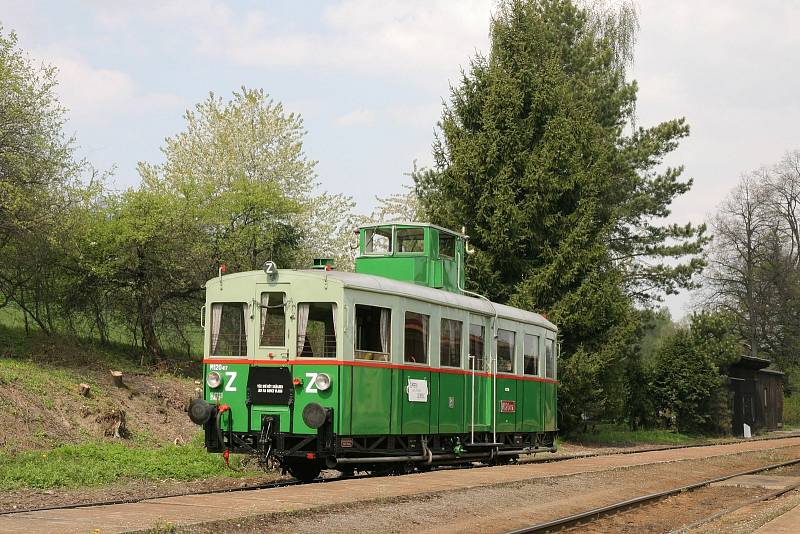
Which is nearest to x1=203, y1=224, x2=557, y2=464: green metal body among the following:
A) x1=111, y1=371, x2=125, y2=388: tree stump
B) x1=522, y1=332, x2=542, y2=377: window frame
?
x1=522, y1=332, x2=542, y2=377: window frame

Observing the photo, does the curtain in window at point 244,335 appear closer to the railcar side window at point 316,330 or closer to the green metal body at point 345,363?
the green metal body at point 345,363

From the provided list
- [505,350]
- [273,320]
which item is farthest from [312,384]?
[505,350]

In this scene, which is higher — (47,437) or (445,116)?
(445,116)

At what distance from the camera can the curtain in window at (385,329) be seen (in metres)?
16.2

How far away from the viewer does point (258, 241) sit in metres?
34.4

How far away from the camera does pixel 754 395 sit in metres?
49.5

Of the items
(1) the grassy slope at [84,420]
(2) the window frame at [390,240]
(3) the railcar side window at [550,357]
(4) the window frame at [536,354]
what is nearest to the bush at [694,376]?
(3) the railcar side window at [550,357]

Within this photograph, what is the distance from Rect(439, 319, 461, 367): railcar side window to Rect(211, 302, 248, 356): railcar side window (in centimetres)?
383

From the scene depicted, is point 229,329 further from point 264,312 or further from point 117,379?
point 117,379

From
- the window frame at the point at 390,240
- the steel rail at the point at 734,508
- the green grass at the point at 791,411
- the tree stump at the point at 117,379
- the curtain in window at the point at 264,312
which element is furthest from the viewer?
the green grass at the point at 791,411

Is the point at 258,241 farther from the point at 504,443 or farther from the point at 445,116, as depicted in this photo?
the point at 504,443

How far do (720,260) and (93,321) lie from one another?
44.3 m

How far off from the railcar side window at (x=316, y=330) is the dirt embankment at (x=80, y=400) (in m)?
7.26

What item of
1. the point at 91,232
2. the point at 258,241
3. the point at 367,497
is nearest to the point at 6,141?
the point at 91,232
